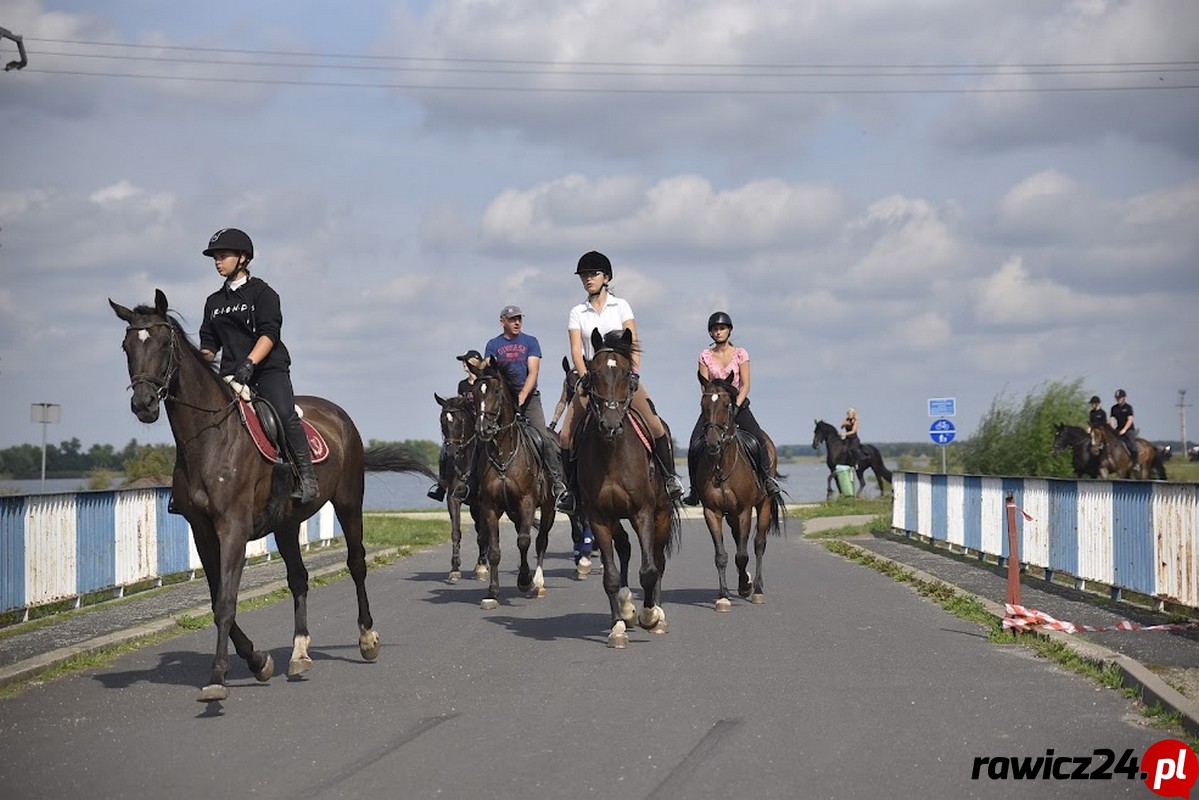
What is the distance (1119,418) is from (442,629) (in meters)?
26.6

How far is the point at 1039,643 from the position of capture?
12453mm

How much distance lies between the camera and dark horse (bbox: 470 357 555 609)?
1706cm

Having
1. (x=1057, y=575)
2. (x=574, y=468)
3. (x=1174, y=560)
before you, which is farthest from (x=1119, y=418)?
(x=574, y=468)

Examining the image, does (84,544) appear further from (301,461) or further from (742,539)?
(742,539)

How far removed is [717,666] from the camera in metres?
11.3

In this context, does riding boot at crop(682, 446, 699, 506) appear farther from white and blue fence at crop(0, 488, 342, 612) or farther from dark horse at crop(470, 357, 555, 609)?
white and blue fence at crop(0, 488, 342, 612)

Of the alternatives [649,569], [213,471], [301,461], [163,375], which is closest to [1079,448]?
[649,569]

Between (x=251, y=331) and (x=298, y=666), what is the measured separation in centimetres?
250

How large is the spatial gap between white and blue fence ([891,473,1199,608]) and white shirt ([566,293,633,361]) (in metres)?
5.39

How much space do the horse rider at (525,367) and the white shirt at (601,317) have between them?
420 cm

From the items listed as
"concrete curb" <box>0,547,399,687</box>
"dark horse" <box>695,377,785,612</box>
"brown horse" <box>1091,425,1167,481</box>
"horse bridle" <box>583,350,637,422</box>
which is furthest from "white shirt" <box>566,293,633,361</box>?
"brown horse" <box>1091,425,1167,481</box>

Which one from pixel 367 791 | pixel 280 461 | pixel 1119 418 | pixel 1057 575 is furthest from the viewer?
pixel 1119 418

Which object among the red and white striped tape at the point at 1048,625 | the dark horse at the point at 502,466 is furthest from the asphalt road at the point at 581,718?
the dark horse at the point at 502,466

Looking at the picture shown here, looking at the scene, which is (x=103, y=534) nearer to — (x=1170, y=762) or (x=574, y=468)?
(x=574, y=468)
